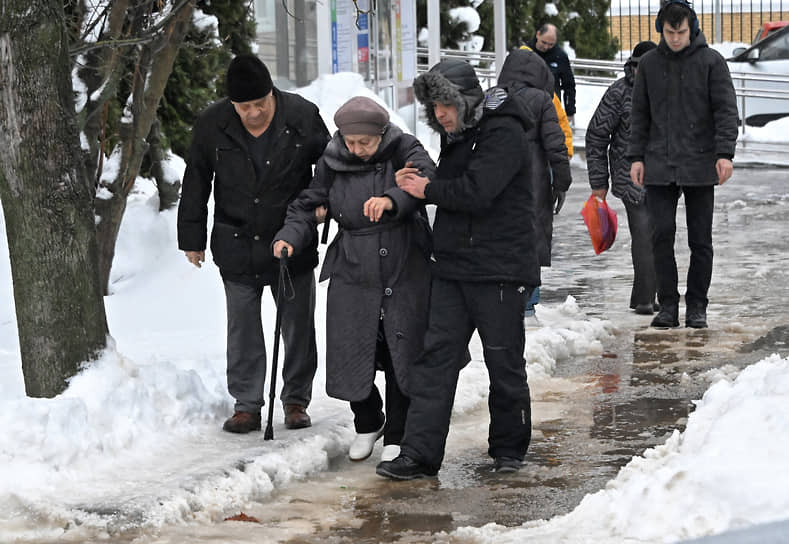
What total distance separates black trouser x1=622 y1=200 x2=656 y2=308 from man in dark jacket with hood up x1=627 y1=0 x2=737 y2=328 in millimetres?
446

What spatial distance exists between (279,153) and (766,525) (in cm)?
402

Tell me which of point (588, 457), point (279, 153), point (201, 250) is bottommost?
point (588, 457)

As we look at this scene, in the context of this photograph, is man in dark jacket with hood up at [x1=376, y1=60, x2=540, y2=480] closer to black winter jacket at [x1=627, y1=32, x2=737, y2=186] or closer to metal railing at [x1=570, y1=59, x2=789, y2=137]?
black winter jacket at [x1=627, y1=32, x2=737, y2=186]

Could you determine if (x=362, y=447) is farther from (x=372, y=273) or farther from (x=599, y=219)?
(x=599, y=219)

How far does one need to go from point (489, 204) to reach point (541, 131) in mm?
2463

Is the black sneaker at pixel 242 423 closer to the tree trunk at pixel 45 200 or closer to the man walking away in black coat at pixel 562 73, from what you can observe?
the tree trunk at pixel 45 200

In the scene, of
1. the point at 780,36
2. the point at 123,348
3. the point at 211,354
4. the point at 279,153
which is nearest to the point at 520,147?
the point at 279,153

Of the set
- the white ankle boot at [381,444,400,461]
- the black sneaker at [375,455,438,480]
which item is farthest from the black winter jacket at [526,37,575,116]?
the black sneaker at [375,455,438,480]

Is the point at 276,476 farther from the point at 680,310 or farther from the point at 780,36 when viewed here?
the point at 780,36

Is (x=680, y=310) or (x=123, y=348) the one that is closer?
(x=123, y=348)

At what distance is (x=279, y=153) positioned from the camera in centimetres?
558

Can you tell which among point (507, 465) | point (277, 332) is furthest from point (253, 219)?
point (507, 465)

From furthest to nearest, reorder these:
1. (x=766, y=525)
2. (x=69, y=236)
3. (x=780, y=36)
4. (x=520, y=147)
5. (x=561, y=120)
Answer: (x=780, y=36) → (x=561, y=120) → (x=69, y=236) → (x=520, y=147) → (x=766, y=525)

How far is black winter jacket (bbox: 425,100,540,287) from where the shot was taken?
195 inches
